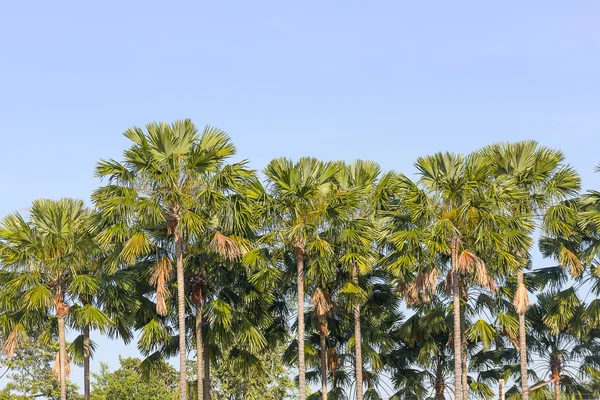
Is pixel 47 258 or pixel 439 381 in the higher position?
pixel 47 258

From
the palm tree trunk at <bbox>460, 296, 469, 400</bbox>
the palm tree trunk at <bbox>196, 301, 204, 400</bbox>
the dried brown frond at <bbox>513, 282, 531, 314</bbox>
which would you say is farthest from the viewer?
the palm tree trunk at <bbox>460, 296, 469, 400</bbox>

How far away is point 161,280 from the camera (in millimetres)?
32000

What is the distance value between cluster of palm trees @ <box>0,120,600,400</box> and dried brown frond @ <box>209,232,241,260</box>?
0.16ft

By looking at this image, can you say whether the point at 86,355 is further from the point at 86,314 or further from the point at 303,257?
the point at 303,257

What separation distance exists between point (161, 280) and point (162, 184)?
327 centimetres

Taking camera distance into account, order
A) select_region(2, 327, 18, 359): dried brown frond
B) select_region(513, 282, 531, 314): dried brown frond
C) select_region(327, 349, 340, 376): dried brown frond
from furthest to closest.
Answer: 1. select_region(327, 349, 340, 376): dried brown frond
2. select_region(513, 282, 531, 314): dried brown frond
3. select_region(2, 327, 18, 359): dried brown frond

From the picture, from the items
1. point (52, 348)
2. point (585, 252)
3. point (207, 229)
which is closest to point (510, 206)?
point (585, 252)

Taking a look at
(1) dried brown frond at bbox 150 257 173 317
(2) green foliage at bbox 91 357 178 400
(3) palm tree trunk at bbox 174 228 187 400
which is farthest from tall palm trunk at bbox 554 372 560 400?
(2) green foliage at bbox 91 357 178 400

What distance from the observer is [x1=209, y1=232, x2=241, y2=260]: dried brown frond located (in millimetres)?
31734

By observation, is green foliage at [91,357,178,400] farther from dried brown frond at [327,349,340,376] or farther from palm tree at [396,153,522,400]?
palm tree at [396,153,522,400]

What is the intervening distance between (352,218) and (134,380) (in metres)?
29.8

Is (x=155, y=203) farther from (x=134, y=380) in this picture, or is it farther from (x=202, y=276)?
(x=134, y=380)

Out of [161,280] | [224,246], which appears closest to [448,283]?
[224,246]

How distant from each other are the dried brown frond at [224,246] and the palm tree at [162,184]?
31.7 inches
